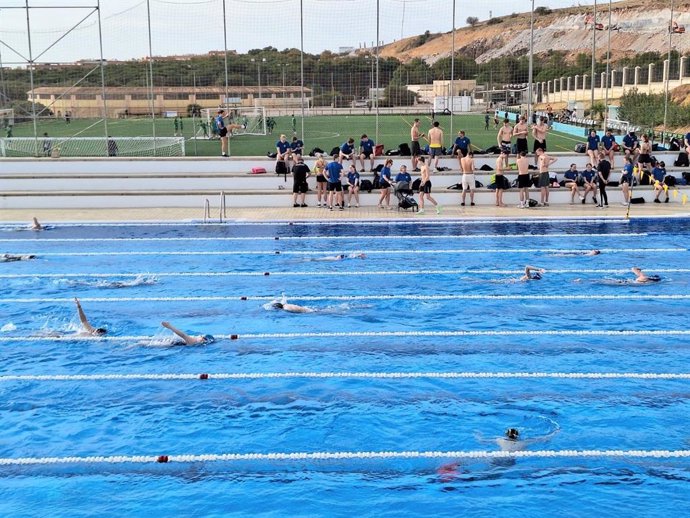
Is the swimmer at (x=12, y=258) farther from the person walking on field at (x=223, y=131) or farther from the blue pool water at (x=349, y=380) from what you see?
the person walking on field at (x=223, y=131)

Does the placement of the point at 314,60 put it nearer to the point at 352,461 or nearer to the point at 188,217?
the point at 188,217

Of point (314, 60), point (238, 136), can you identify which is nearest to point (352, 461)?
point (314, 60)

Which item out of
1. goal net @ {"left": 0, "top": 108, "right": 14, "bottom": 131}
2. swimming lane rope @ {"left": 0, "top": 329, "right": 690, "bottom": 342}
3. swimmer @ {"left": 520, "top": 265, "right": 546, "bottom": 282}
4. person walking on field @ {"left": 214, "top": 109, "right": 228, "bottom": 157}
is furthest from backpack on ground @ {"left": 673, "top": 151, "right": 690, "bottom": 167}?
goal net @ {"left": 0, "top": 108, "right": 14, "bottom": 131}

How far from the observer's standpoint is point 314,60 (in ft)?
94.8

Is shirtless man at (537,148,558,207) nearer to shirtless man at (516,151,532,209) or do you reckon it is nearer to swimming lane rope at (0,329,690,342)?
shirtless man at (516,151,532,209)

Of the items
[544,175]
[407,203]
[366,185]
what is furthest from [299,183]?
[544,175]

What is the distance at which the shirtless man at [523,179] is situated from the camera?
2188 centimetres

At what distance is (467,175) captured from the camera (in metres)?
22.6

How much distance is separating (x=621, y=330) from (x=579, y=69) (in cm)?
4944

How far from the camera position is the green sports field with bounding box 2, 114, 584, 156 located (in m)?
30.2

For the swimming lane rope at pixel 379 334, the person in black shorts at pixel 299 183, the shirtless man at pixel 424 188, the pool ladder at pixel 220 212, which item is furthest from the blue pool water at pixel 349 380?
the person in black shorts at pixel 299 183

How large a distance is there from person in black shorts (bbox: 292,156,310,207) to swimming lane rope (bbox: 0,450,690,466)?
14753 millimetres

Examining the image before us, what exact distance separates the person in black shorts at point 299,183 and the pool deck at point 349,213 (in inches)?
11.8

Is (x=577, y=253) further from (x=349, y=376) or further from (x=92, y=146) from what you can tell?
(x=92, y=146)
